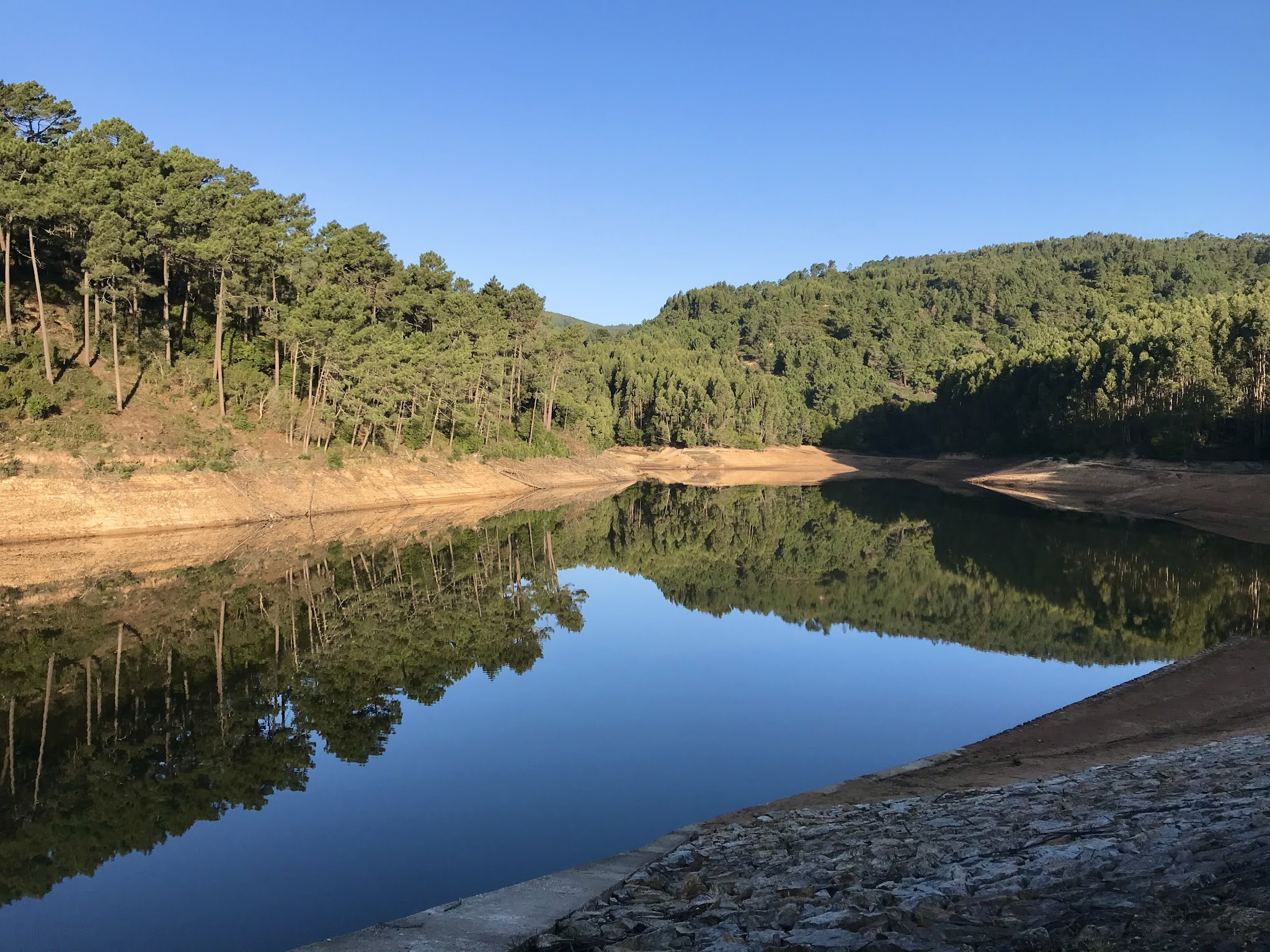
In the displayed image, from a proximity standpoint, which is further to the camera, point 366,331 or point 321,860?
point 366,331

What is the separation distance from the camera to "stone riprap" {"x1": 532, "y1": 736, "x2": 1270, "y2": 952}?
6078mm

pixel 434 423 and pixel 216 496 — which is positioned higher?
pixel 434 423

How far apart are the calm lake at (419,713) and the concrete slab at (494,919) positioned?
0.89 meters

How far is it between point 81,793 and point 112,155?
145 feet

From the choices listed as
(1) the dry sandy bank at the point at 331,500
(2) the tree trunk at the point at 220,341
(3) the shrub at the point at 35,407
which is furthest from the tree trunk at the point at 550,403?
(3) the shrub at the point at 35,407

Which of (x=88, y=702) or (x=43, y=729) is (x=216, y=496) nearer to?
(x=88, y=702)

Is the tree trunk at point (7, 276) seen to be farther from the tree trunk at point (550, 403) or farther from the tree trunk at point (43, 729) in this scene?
the tree trunk at point (550, 403)

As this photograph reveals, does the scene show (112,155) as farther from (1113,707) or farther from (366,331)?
(1113,707)

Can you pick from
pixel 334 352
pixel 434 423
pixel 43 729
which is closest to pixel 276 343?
pixel 334 352

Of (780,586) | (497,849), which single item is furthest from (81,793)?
(780,586)

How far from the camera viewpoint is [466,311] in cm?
7369

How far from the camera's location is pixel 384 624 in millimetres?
24172

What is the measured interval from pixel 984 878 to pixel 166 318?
167 ft

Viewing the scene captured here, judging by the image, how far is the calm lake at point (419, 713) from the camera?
1018cm
